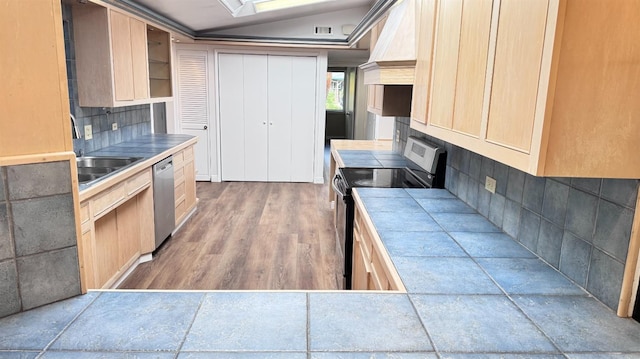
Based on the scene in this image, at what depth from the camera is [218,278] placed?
11.4 feet

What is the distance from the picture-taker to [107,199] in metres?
2.88

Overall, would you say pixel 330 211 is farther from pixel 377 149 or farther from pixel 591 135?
pixel 591 135

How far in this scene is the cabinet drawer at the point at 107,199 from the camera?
2.71 m

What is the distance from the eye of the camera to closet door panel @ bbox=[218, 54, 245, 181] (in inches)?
257

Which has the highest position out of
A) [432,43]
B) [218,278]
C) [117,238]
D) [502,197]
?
[432,43]

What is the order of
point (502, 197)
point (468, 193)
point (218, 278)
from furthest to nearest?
1. point (218, 278)
2. point (468, 193)
3. point (502, 197)

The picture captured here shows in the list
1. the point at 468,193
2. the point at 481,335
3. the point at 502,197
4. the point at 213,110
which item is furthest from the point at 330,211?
the point at 481,335

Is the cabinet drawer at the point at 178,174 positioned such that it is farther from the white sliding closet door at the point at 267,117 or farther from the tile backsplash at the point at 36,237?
the tile backsplash at the point at 36,237

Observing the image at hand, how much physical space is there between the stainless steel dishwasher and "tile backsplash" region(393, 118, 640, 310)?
2.74 metres

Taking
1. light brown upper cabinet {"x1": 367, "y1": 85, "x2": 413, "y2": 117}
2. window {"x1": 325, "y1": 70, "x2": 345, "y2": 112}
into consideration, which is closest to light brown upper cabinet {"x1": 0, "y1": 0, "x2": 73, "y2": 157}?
light brown upper cabinet {"x1": 367, "y1": 85, "x2": 413, "y2": 117}

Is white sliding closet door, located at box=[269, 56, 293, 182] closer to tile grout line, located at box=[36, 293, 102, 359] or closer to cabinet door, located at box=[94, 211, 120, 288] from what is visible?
cabinet door, located at box=[94, 211, 120, 288]

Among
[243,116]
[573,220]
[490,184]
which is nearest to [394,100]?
[490,184]

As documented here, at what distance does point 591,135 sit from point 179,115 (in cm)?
626

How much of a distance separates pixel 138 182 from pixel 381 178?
1.88 meters
